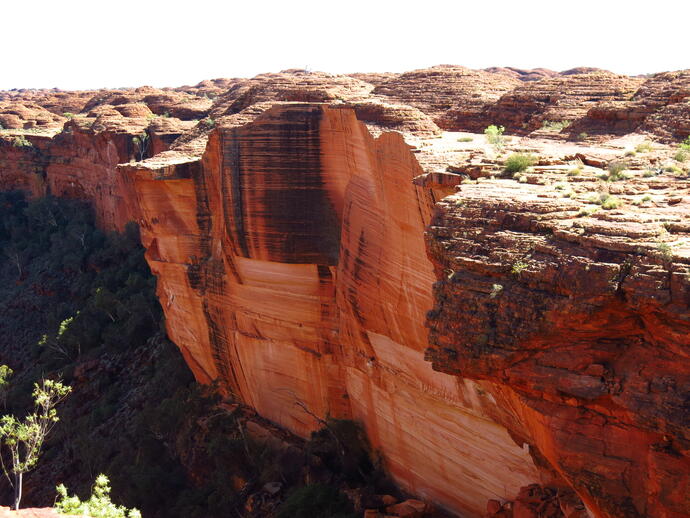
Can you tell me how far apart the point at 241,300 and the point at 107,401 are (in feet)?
36.1

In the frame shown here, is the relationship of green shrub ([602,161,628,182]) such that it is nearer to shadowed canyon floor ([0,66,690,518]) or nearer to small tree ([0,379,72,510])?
shadowed canyon floor ([0,66,690,518])

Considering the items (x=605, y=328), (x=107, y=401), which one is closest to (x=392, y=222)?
(x=605, y=328)

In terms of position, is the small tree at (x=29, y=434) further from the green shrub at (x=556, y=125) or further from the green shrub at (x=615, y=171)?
the green shrub at (x=556, y=125)

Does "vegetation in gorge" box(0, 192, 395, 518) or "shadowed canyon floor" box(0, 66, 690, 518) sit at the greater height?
"shadowed canyon floor" box(0, 66, 690, 518)

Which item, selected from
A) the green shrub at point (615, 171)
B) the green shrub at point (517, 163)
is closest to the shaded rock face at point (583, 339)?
the green shrub at point (615, 171)

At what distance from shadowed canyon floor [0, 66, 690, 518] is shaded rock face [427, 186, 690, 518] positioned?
29 mm

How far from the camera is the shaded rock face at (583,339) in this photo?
8.24 metres

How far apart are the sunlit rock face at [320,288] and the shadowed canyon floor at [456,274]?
7 cm

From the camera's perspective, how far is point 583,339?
9.21m

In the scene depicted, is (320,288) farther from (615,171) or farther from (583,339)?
(583,339)

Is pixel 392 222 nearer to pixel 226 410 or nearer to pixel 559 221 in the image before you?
pixel 559 221

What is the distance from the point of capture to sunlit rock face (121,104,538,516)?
15.6 m

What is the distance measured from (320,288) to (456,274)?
1076cm

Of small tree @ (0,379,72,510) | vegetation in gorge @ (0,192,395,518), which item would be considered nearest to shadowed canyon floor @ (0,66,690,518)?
vegetation in gorge @ (0,192,395,518)
